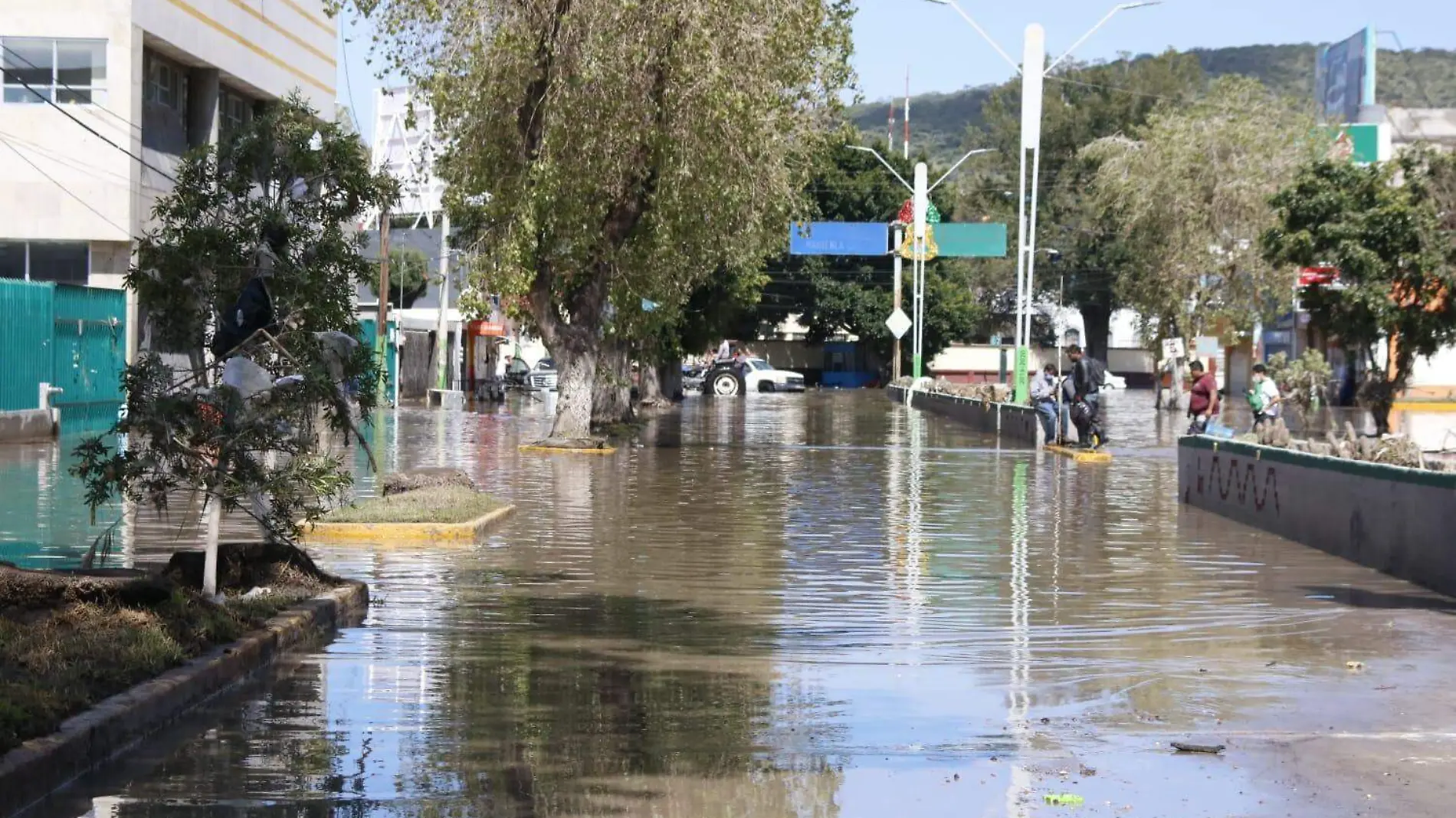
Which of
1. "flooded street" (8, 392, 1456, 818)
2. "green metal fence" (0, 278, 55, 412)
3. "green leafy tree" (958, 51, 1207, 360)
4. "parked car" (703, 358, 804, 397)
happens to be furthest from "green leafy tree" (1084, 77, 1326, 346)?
"flooded street" (8, 392, 1456, 818)

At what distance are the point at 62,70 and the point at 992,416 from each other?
74.0ft

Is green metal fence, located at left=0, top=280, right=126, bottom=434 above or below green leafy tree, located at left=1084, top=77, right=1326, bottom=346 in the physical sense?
below

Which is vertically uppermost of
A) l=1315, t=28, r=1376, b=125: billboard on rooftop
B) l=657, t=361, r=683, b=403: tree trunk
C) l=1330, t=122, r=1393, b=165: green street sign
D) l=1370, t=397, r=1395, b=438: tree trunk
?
l=1315, t=28, r=1376, b=125: billboard on rooftop

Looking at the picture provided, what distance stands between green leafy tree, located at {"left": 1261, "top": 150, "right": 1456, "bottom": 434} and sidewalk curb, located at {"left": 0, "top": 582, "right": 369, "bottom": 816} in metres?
27.2

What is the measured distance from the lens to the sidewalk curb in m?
6.80

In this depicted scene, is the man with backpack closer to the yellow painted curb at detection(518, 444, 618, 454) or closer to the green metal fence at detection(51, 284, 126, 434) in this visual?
the yellow painted curb at detection(518, 444, 618, 454)

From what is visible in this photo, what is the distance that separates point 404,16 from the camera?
98.0 feet

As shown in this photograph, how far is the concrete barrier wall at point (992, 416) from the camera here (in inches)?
1480

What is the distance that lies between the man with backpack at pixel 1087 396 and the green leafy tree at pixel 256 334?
832 inches

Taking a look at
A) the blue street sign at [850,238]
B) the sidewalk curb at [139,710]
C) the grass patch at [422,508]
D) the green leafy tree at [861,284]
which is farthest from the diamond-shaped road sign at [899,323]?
the sidewalk curb at [139,710]

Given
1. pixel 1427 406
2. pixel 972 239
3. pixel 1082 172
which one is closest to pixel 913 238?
pixel 972 239

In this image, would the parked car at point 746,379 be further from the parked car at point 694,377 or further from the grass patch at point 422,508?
the grass patch at point 422,508

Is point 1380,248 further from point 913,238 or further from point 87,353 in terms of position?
point 913,238

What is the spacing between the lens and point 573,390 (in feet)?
105
